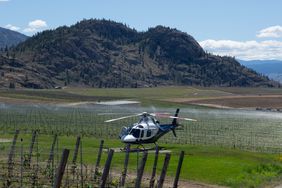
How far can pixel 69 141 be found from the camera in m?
56.0

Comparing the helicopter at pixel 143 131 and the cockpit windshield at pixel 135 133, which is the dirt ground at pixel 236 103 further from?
the cockpit windshield at pixel 135 133

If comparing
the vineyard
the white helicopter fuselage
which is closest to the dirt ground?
the vineyard

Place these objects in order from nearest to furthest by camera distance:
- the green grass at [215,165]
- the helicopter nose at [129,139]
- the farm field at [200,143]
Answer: the green grass at [215,165], the farm field at [200,143], the helicopter nose at [129,139]

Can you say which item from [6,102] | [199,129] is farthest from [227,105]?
[199,129]

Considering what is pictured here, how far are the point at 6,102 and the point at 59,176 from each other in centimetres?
11555

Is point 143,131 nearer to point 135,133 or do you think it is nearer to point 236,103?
point 135,133

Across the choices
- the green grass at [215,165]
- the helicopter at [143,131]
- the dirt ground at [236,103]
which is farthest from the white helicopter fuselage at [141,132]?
the dirt ground at [236,103]

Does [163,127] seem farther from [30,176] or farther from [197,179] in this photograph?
[30,176]

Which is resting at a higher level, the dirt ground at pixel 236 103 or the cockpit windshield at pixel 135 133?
the cockpit windshield at pixel 135 133

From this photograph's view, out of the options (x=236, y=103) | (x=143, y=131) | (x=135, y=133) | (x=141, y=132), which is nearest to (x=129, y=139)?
(x=135, y=133)

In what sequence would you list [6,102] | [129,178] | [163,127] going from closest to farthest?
[129,178] < [163,127] < [6,102]

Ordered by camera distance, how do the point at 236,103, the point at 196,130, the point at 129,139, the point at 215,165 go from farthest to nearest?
the point at 236,103
the point at 196,130
the point at 129,139
the point at 215,165

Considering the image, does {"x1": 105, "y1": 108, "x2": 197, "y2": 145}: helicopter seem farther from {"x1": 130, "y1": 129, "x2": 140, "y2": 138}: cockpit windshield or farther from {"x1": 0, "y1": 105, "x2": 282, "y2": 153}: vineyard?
{"x1": 0, "y1": 105, "x2": 282, "y2": 153}: vineyard

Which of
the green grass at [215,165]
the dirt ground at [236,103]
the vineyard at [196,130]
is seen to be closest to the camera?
the green grass at [215,165]
